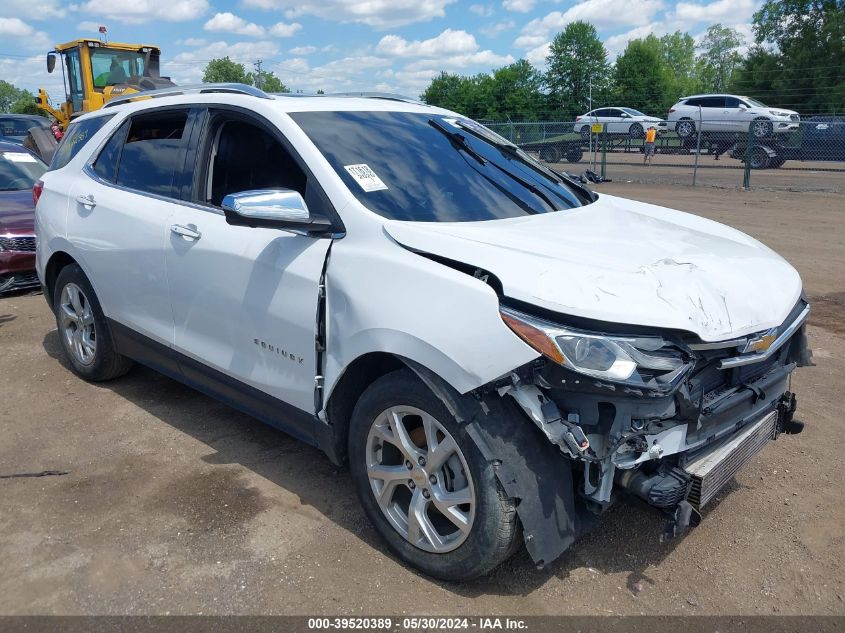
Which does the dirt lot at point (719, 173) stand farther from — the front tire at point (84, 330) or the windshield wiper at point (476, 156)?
the front tire at point (84, 330)

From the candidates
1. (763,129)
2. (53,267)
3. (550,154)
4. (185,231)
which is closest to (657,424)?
(185,231)

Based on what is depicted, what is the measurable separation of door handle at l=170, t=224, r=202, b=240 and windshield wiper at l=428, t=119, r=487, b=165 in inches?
54.6

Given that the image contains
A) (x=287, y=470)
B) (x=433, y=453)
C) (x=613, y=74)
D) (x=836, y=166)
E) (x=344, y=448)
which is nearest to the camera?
(x=433, y=453)

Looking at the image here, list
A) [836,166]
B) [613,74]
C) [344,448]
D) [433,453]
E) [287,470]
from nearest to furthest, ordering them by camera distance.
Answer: [433,453]
[344,448]
[287,470]
[836,166]
[613,74]

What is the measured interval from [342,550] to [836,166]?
22.7 m

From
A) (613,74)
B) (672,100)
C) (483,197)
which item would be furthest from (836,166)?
(613,74)

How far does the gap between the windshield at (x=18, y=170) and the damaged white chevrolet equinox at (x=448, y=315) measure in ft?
18.0

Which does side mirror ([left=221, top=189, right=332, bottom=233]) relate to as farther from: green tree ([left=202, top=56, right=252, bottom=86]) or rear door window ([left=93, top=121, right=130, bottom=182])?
green tree ([left=202, top=56, right=252, bottom=86])

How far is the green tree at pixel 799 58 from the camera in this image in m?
46.6

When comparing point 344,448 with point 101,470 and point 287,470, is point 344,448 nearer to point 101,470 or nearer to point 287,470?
point 287,470

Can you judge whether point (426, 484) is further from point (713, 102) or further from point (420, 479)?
point (713, 102)

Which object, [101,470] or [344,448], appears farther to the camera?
[101,470]

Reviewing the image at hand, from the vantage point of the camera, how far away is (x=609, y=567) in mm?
3117

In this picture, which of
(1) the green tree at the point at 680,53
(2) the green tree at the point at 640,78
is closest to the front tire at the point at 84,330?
(2) the green tree at the point at 640,78
